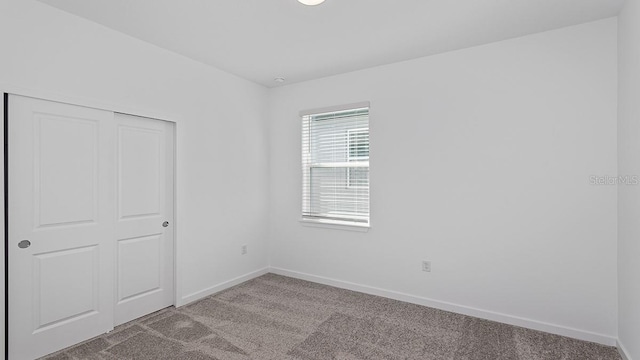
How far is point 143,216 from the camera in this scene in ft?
10.6

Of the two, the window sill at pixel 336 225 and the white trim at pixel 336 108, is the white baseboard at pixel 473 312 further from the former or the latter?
the white trim at pixel 336 108

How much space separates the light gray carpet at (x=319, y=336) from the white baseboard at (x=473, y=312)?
70mm

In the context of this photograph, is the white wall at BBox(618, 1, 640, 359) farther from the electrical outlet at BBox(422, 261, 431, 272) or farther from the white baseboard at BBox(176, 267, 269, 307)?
the white baseboard at BBox(176, 267, 269, 307)

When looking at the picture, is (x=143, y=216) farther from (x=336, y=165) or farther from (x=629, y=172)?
(x=629, y=172)

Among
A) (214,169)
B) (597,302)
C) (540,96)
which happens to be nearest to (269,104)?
(214,169)

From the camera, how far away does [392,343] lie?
271 centimetres

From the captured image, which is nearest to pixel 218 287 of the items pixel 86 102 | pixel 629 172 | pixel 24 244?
pixel 24 244

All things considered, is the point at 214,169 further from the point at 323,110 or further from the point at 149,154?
the point at 323,110

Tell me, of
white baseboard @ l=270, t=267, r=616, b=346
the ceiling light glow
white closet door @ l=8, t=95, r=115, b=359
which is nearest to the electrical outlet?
white baseboard @ l=270, t=267, r=616, b=346

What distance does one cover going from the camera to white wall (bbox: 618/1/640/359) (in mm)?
2191

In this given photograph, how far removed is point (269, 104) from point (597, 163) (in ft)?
12.7

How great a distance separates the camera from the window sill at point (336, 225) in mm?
3908

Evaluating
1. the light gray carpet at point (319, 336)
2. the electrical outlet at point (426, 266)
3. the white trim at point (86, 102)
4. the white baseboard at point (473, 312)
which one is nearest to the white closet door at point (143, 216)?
the white trim at point (86, 102)

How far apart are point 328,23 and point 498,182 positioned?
2.21 m
